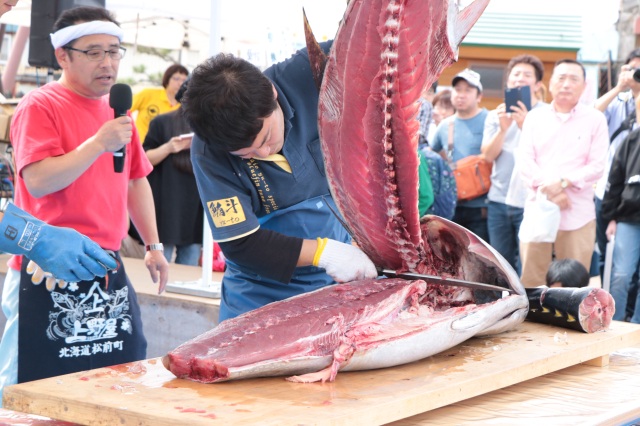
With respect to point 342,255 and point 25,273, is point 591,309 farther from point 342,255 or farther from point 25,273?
point 25,273

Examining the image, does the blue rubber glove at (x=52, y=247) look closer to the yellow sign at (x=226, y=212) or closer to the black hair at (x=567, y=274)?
the yellow sign at (x=226, y=212)

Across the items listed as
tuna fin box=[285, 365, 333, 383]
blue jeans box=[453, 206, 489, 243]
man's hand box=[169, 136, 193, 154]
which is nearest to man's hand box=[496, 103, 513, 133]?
blue jeans box=[453, 206, 489, 243]

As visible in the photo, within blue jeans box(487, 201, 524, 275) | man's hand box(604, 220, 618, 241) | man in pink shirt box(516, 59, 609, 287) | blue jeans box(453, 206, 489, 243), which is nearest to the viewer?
man in pink shirt box(516, 59, 609, 287)

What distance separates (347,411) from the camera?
1.99m

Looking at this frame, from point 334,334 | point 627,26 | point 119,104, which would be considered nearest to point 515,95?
point 119,104

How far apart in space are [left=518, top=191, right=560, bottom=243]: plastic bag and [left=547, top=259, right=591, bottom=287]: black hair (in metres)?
0.56

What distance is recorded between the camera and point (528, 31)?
58.9 feet

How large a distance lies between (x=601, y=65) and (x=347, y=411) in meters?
14.7

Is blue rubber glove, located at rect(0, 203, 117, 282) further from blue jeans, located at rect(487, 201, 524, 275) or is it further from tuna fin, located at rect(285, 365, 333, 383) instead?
blue jeans, located at rect(487, 201, 524, 275)

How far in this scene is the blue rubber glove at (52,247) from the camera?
9.25 ft

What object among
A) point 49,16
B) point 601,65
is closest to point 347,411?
point 49,16

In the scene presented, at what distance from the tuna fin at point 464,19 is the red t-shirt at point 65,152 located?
1793mm

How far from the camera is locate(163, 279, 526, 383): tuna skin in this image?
226cm

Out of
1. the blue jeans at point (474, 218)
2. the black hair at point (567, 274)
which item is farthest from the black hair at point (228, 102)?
the blue jeans at point (474, 218)
